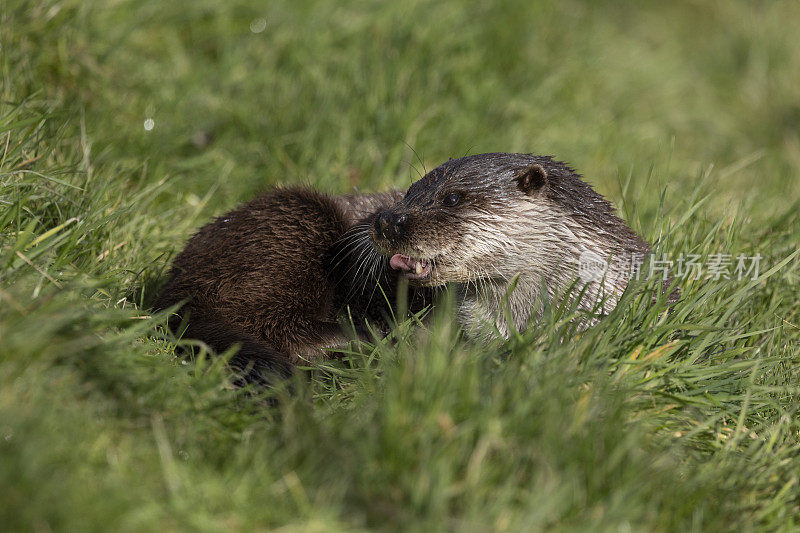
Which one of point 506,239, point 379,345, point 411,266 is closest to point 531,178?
point 506,239

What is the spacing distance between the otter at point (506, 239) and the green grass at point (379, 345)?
0.21m

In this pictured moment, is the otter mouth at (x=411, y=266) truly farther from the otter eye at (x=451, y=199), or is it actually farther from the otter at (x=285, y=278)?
the otter eye at (x=451, y=199)

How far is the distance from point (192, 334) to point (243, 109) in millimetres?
1877

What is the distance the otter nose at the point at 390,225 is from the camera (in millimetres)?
2537

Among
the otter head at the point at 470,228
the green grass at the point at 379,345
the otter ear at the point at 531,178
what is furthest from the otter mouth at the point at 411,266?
the otter ear at the point at 531,178

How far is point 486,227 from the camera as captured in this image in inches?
101

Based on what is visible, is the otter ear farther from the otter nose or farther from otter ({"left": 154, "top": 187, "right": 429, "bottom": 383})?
otter ({"left": 154, "top": 187, "right": 429, "bottom": 383})

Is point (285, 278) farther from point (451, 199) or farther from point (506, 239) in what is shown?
point (506, 239)

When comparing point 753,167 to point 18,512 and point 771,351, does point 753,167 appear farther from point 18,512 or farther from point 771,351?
point 18,512

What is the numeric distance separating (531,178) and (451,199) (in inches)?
10.3

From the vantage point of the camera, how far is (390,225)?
254 centimetres

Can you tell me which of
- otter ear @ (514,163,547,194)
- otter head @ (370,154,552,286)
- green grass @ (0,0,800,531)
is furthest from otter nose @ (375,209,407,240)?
otter ear @ (514,163,547,194)

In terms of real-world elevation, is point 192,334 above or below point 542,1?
below

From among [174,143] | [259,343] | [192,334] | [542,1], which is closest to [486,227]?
[259,343]
